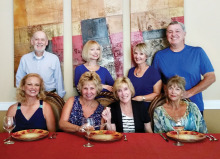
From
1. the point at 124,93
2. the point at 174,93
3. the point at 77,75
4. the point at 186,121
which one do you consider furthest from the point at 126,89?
the point at 77,75

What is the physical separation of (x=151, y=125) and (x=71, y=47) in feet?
4.73

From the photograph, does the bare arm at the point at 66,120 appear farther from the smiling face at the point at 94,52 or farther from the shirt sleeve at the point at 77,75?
the smiling face at the point at 94,52

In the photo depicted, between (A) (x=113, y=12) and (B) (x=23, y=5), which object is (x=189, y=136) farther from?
(B) (x=23, y=5)

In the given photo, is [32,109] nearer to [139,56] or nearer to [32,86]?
[32,86]

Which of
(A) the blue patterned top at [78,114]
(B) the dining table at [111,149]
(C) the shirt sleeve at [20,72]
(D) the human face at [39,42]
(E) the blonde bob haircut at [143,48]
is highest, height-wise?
(D) the human face at [39,42]

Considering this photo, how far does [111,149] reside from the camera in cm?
140

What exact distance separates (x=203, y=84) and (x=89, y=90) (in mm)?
1297

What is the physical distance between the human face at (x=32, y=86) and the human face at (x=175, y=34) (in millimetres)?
1492

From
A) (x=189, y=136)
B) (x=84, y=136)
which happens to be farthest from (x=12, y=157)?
(x=189, y=136)

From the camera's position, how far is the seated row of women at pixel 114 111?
206 centimetres

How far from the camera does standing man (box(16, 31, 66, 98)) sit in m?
2.82

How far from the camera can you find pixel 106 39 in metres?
2.85

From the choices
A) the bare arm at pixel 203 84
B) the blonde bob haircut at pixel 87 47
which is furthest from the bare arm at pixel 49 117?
the bare arm at pixel 203 84

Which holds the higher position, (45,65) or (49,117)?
(45,65)
